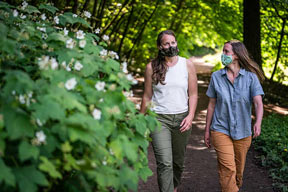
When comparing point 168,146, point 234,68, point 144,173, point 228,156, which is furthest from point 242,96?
point 144,173

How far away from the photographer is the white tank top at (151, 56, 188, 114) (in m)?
4.25

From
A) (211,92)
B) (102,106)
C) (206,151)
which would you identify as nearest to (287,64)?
(206,151)

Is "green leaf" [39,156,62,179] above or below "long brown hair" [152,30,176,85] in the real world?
below

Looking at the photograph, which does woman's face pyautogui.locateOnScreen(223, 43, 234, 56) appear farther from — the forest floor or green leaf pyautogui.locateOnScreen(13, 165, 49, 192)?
green leaf pyautogui.locateOnScreen(13, 165, 49, 192)

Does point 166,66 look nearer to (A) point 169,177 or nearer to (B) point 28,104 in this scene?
(A) point 169,177

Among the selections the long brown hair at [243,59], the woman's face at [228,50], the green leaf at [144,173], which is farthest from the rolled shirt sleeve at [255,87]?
the green leaf at [144,173]

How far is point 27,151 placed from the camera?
6.05ft

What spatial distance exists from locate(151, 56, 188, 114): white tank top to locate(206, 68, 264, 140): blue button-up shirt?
1.61 ft

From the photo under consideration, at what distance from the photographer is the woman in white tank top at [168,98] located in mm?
4191

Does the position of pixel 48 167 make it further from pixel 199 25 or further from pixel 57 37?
pixel 199 25

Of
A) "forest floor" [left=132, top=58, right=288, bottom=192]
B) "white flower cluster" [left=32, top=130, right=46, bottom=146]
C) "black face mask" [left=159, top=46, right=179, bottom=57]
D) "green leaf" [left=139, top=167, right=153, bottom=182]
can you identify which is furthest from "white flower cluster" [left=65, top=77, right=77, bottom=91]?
"forest floor" [left=132, top=58, right=288, bottom=192]

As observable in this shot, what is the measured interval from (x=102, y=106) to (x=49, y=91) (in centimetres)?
42

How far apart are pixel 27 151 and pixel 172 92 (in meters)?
2.62

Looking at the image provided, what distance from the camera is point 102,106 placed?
2285 mm
